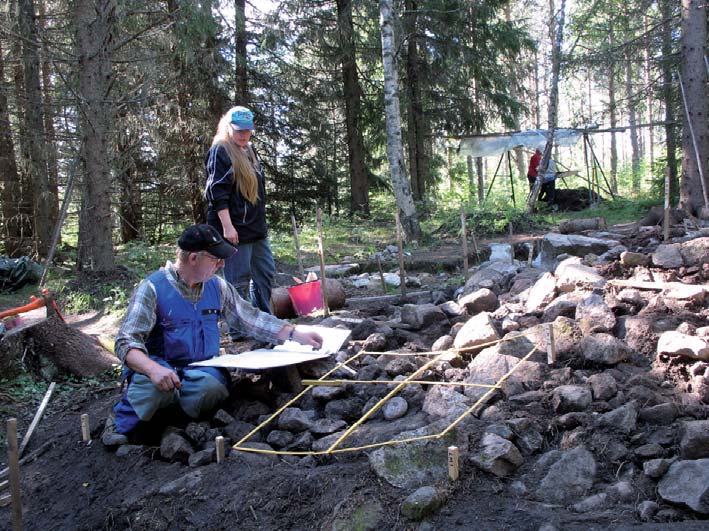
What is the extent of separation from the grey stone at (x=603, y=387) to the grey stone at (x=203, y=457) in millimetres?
2096

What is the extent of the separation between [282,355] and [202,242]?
98 cm

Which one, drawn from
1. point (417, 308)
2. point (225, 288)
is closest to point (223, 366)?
point (225, 288)

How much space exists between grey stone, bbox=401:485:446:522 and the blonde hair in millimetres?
2807

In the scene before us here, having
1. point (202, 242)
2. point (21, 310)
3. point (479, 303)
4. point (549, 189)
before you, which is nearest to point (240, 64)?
point (549, 189)

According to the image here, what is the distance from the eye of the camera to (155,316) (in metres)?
3.46

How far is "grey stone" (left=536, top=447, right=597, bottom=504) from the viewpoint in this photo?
8.66ft

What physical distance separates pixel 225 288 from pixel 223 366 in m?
0.51

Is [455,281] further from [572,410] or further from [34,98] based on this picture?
[34,98]

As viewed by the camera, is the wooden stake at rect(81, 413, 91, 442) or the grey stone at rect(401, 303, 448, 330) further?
the grey stone at rect(401, 303, 448, 330)

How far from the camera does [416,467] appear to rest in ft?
9.30

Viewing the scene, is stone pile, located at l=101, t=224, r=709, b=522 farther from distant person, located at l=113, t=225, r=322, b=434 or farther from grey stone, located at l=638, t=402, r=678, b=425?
distant person, located at l=113, t=225, r=322, b=434

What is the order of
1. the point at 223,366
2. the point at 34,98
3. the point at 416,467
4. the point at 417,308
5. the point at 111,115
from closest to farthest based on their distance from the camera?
the point at 416,467 → the point at 223,366 → the point at 417,308 → the point at 111,115 → the point at 34,98

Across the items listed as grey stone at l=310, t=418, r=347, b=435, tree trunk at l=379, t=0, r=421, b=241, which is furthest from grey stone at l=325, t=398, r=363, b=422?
tree trunk at l=379, t=0, r=421, b=241

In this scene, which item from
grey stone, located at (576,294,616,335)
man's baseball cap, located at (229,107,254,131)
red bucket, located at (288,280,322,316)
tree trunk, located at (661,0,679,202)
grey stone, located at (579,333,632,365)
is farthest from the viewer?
tree trunk, located at (661,0,679,202)
